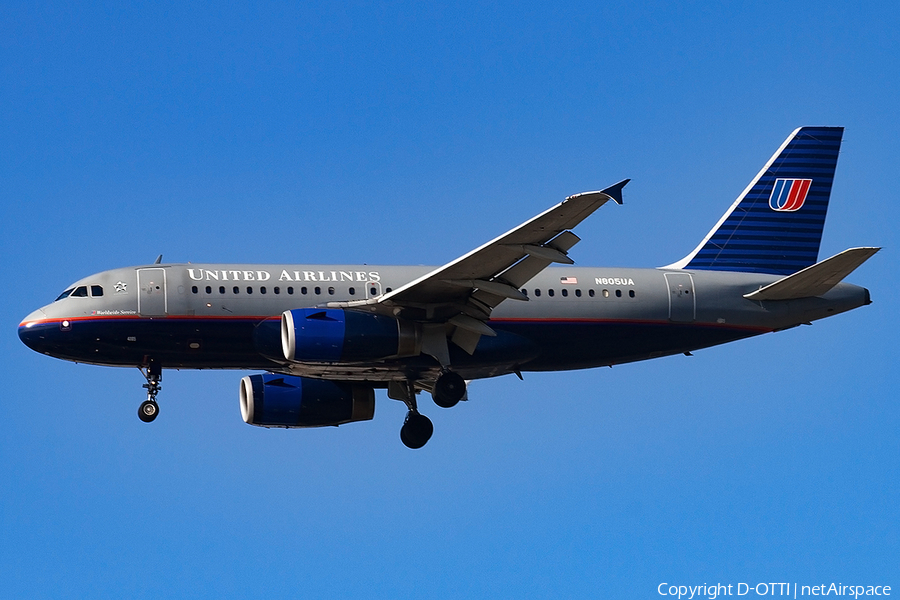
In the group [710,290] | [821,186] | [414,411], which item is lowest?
[414,411]

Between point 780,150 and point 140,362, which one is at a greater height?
point 780,150

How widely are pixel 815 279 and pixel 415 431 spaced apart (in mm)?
12085

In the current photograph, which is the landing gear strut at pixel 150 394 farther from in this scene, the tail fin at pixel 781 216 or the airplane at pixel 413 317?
the tail fin at pixel 781 216

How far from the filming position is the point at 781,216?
130ft

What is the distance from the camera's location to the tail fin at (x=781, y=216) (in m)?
38.7

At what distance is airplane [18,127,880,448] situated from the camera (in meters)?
32.5

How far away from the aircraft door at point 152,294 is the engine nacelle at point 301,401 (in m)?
4.74

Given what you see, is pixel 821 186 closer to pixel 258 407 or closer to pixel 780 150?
pixel 780 150

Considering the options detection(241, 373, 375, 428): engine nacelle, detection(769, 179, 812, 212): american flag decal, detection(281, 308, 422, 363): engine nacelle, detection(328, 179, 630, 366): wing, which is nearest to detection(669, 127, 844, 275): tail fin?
detection(769, 179, 812, 212): american flag decal

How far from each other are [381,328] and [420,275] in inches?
125

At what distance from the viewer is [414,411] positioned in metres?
37.4

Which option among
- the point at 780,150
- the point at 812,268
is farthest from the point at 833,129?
the point at 812,268

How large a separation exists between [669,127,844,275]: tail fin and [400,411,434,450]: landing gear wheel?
8.90 m

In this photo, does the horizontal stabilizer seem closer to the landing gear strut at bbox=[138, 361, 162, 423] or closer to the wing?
the wing
